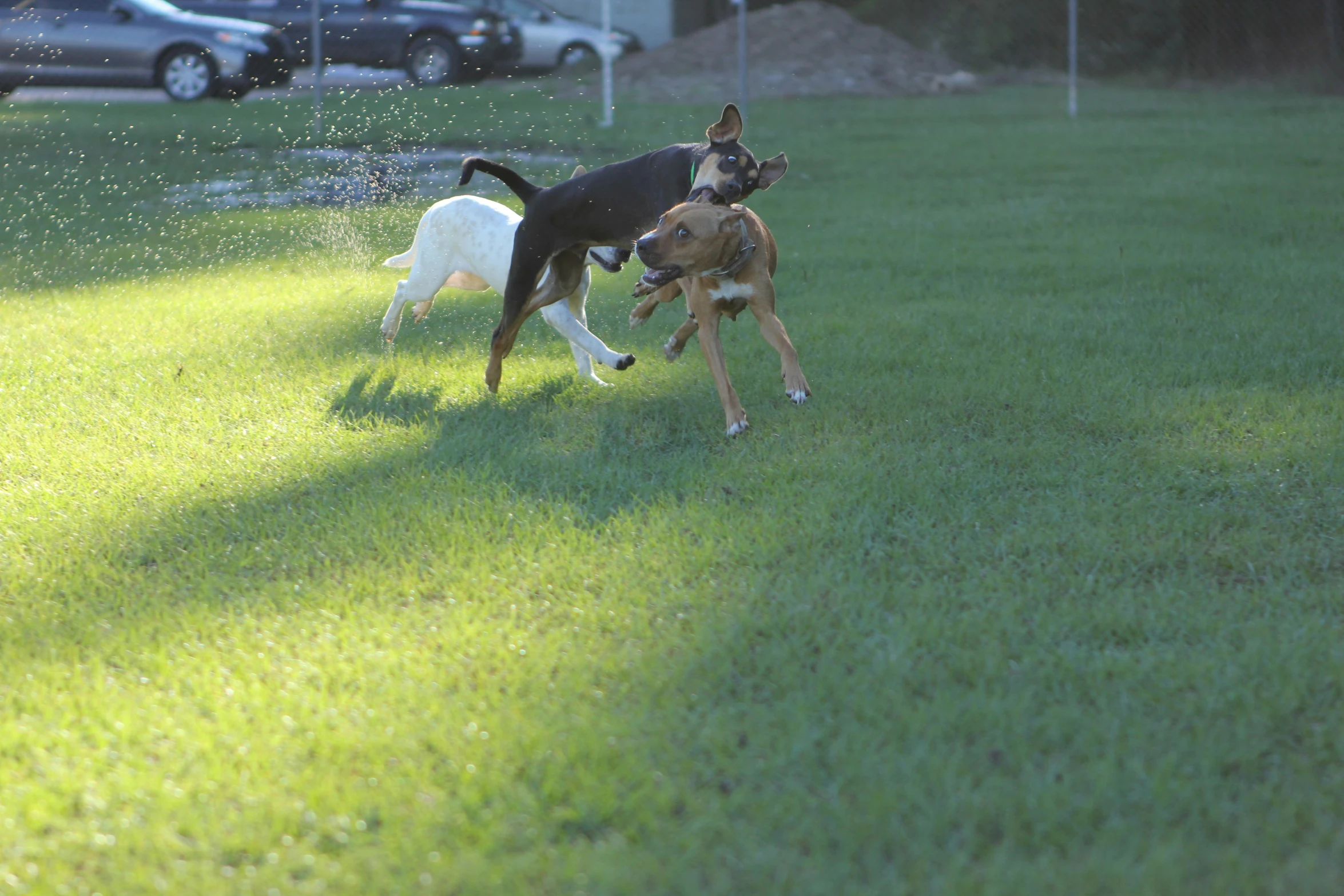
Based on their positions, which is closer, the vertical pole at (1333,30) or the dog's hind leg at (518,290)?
the dog's hind leg at (518,290)

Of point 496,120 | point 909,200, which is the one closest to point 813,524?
point 909,200

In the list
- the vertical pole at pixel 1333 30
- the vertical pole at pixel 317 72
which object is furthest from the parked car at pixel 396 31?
the vertical pole at pixel 1333 30

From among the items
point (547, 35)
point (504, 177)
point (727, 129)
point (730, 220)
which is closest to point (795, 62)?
point (547, 35)

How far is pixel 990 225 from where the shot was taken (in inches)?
351

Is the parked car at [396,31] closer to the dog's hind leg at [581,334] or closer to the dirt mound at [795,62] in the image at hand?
the dirt mound at [795,62]

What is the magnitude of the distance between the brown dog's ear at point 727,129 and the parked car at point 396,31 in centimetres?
1661

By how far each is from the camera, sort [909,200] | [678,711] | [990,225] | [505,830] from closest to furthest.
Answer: [505,830] < [678,711] < [990,225] < [909,200]

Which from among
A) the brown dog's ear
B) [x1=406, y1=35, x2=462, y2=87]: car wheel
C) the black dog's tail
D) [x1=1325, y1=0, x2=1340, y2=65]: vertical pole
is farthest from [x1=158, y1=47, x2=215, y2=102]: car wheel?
[x1=1325, y1=0, x2=1340, y2=65]: vertical pole

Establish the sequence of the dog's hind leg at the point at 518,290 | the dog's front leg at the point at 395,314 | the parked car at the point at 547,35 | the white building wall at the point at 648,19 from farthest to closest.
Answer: the white building wall at the point at 648,19 → the parked car at the point at 547,35 → the dog's front leg at the point at 395,314 → the dog's hind leg at the point at 518,290

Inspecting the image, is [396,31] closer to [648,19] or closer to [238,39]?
[238,39]

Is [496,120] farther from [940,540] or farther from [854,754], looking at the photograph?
[854,754]

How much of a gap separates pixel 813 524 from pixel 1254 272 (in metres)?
4.61

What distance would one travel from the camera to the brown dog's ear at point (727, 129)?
4.43 m

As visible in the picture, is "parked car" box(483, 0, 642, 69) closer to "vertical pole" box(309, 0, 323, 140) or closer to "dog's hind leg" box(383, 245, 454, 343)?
"vertical pole" box(309, 0, 323, 140)
